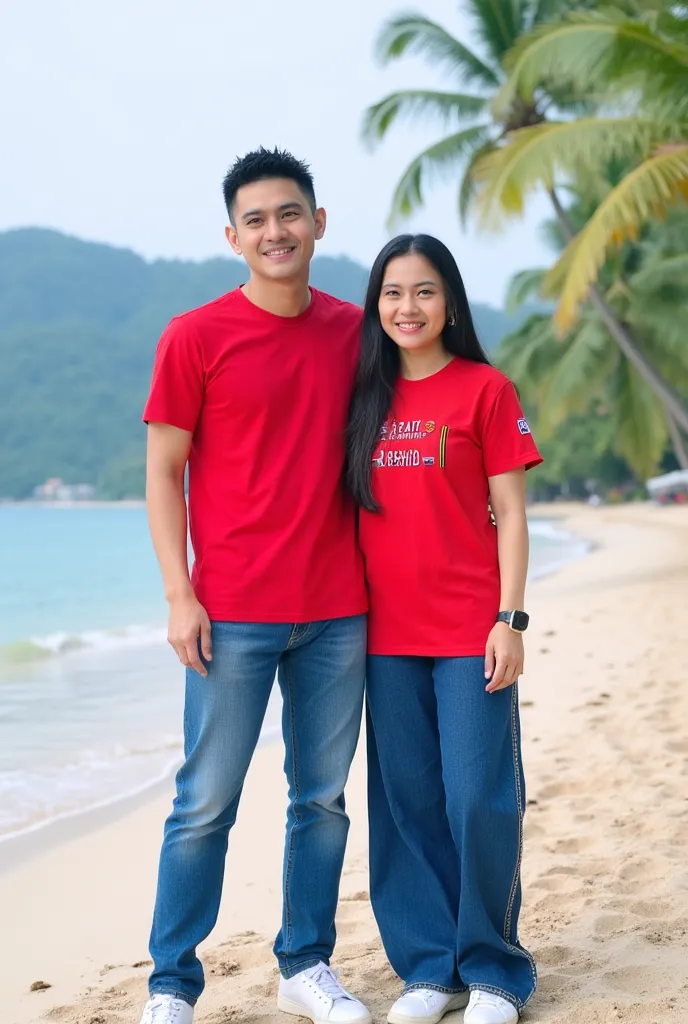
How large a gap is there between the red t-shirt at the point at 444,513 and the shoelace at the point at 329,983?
2.84 ft

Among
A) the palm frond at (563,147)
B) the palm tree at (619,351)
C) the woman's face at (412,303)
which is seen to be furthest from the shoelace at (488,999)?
the palm tree at (619,351)

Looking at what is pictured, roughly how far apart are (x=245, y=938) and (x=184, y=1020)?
0.97m

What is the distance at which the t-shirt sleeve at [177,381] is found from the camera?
2707 mm

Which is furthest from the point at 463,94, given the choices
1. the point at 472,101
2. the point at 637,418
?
the point at 637,418

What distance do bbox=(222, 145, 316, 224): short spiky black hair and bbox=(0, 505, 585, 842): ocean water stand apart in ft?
11.5

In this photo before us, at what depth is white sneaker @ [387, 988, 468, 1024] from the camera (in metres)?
2.69

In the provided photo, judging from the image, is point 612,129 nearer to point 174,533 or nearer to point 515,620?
point 515,620

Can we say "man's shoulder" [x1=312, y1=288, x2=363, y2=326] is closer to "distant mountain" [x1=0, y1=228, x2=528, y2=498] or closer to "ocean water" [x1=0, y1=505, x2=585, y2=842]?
"ocean water" [x1=0, y1=505, x2=585, y2=842]

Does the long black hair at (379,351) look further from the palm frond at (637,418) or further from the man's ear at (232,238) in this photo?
the palm frond at (637,418)

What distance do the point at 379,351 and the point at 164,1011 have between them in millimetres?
1737

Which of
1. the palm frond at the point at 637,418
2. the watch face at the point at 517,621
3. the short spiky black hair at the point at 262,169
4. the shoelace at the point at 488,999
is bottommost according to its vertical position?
the shoelace at the point at 488,999

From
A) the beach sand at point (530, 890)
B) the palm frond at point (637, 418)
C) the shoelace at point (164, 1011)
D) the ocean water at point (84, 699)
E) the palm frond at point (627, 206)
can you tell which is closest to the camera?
the shoelace at point (164, 1011)

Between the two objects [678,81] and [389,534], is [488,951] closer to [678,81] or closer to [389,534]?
[389,534]

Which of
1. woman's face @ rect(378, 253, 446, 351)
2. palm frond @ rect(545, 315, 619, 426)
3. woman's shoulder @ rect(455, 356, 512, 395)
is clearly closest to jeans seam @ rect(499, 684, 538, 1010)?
woman's shoulder @ rect(455, 356, 512, 395)
